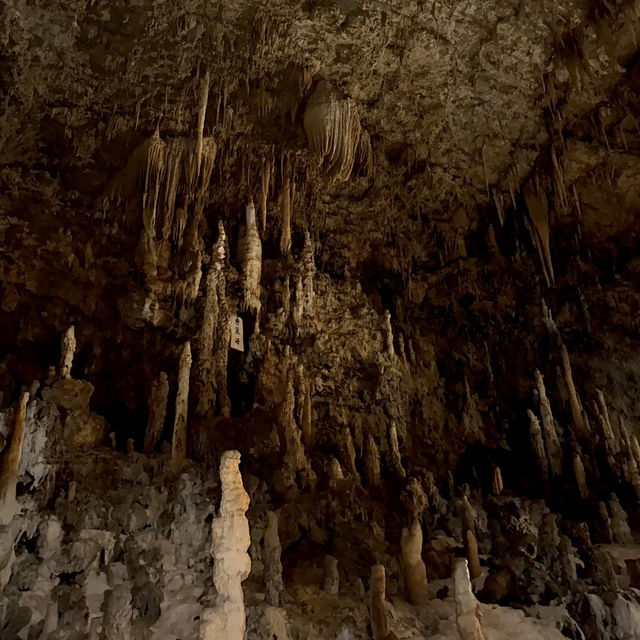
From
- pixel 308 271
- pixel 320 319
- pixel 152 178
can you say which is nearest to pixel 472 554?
pixel 320 319


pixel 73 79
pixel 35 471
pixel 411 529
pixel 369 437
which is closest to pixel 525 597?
pixel 411 529

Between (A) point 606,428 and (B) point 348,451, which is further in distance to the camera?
(A) point 606,428

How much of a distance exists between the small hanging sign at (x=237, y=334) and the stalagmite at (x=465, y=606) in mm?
7598

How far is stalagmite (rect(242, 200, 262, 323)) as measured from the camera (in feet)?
42.8

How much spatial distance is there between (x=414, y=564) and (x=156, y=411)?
534 cm

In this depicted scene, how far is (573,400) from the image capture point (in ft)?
47.5

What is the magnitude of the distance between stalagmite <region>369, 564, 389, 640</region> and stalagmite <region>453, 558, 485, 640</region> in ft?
2.66

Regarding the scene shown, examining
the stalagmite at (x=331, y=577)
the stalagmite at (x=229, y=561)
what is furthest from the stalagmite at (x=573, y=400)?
the stalagmite at (x=229, y=561)

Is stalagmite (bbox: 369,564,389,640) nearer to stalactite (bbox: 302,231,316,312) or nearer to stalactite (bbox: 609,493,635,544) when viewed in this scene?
stalactite (bbox: 609,493,635,544)

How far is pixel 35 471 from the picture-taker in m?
6.92

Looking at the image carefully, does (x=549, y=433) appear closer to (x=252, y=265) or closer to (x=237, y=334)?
(x=237, y=334)

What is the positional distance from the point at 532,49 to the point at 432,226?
18.8 feet

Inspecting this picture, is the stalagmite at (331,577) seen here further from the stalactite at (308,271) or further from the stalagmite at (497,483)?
the stalactite at (308,271)

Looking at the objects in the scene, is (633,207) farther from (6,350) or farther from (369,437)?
(6,350)
